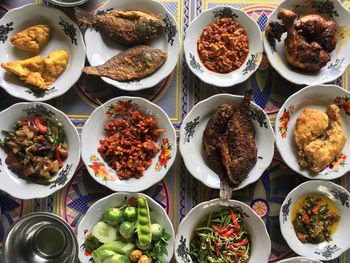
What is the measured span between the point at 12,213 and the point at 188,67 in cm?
154

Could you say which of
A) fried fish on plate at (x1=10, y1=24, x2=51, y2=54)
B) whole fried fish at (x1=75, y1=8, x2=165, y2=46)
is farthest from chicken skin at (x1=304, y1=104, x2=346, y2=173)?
fried fish on plate at (x1=10, y1=24, x2=51, y2=54)

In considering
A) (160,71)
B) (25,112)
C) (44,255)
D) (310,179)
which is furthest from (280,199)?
(25,112)

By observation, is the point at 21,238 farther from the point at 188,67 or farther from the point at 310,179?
the point at 310,179

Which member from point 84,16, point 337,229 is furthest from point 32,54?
point 337,229

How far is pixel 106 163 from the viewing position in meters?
2.88

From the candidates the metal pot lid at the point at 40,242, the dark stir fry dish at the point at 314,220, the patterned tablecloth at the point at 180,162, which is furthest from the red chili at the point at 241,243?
the metal pot lid at the point at 40,242

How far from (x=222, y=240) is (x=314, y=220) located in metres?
0.63

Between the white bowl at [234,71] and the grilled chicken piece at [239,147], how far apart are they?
0.21 m

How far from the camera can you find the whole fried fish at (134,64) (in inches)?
112

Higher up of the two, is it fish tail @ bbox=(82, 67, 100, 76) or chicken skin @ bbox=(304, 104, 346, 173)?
fish tail @ bbox=(82, 67, 100, 76)

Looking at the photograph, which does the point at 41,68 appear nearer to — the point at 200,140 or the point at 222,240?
the point at 200,140

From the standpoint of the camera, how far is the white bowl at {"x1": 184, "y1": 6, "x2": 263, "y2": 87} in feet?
9.38

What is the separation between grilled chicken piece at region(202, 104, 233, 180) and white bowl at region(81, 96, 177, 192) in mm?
220

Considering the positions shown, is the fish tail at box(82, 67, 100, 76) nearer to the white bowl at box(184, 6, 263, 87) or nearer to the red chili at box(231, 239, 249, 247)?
the white bowl at box(184, 6, 263, 87)
